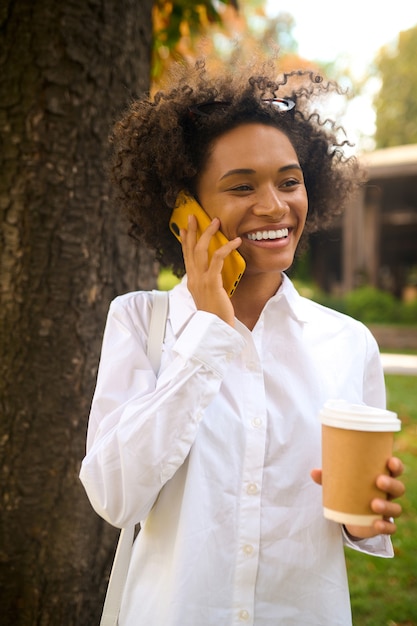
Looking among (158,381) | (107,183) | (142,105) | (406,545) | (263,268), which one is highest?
(142,105)

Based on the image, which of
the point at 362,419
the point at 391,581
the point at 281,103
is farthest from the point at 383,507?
the point at 391,581

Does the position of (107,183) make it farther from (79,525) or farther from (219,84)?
(79,525)

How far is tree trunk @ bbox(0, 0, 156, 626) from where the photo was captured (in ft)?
7.98

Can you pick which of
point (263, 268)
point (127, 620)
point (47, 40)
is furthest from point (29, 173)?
point (127, 620)

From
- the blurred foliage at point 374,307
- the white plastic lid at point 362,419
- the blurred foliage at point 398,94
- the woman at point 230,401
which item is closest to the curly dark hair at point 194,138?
the woman at point 230,401

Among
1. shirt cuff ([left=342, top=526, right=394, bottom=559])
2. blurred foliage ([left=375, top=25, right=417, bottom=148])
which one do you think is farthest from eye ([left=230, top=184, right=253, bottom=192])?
blurred foliage ([left=375, top=25, right=417, bottom=148])

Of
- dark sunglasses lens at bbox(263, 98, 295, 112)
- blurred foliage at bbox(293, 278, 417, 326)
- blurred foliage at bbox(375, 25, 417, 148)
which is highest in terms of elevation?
blurred foliage at bbox(375, 25, 417, 148)

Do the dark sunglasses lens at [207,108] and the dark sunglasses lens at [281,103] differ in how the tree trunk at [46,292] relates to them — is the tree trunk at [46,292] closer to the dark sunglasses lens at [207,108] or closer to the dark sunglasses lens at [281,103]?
the dark sunglasses lens at [207,108]

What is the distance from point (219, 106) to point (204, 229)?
403mm

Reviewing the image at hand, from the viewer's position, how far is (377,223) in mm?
17797

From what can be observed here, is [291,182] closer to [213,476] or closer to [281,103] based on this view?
[281,103]

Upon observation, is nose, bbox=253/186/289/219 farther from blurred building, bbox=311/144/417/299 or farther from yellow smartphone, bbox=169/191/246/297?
blurred building, bbox=311/144/417/299

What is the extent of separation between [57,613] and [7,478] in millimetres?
588

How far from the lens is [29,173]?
95.6 inches
